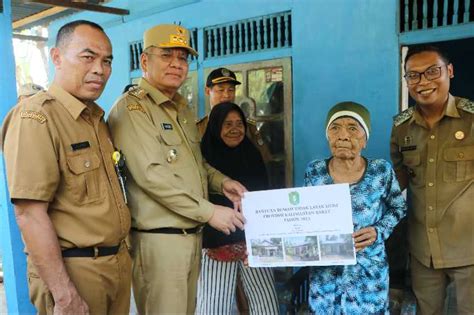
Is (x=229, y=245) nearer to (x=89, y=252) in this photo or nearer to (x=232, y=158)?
(x=232, y=158)

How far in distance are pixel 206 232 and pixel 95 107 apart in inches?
45.2

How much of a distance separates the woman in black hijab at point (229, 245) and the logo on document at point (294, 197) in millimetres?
739

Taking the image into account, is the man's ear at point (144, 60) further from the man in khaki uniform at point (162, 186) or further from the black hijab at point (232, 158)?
the black hijab at point (232, 158)

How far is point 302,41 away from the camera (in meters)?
3.56

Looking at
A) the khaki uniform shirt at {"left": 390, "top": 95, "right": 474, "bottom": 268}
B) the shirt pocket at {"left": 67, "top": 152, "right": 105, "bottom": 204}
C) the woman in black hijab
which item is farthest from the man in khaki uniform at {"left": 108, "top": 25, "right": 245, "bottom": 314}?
the khaki uniform shirt at {"left": 390, "top": 95, "right": 474, "bottom": 268}

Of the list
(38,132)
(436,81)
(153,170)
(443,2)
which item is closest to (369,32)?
(443,2)

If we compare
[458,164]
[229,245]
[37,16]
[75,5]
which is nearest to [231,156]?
[229,245]

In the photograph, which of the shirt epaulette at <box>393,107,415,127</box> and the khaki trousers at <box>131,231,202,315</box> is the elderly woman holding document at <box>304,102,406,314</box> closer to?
the shirt epaulette at <box>393,107,415,127</box>

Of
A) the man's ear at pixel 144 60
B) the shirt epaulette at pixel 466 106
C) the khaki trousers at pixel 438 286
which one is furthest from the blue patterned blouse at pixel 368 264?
the man's ear at pixel 144 60

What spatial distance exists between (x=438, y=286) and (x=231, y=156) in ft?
4.80

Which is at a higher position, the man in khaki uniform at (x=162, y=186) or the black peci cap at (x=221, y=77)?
the black peci cap at (x=221, y=77)

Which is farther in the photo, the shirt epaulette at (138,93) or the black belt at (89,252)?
Answer: the shirt epaulette at (138,93)

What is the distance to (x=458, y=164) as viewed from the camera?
Result: 229 centimetres

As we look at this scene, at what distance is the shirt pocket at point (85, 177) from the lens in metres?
1.81
